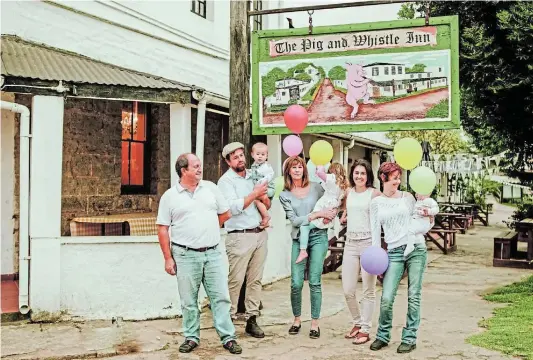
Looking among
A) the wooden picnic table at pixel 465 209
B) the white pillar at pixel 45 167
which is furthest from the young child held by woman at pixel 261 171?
the wooden picnic table at pixel 465 209

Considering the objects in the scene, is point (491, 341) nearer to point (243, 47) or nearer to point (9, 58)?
point (243, 47)

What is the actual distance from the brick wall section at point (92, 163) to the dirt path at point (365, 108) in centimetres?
299

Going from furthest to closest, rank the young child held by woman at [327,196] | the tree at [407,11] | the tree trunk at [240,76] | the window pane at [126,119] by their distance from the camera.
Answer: the tree at [407,11], the window pane at [126,119], the tree trunk at [240,76], the young child held by woman at [327,196]

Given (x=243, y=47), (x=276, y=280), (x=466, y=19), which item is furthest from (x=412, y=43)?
(x=276, y=280)

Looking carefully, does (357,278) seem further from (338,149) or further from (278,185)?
(338,149)

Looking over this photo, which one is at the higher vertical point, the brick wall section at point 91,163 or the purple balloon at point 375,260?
the brick wall section at point 91,163

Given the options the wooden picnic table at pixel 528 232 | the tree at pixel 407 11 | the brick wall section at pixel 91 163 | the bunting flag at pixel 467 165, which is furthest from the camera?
the bunting flag at pixel 467 165

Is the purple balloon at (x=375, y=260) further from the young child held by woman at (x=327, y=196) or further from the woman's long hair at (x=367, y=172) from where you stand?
the woman's long hair at (x=367, y=172)

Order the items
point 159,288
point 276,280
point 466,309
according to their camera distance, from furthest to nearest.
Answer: point 276,280 → point 466,309 → point 159,288

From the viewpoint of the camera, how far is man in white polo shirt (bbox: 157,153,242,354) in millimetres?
5258

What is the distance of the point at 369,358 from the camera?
17.2 feet

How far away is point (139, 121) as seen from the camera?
973cm

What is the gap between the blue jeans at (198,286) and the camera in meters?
5.31

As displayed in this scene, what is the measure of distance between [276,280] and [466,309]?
9.82 ft
